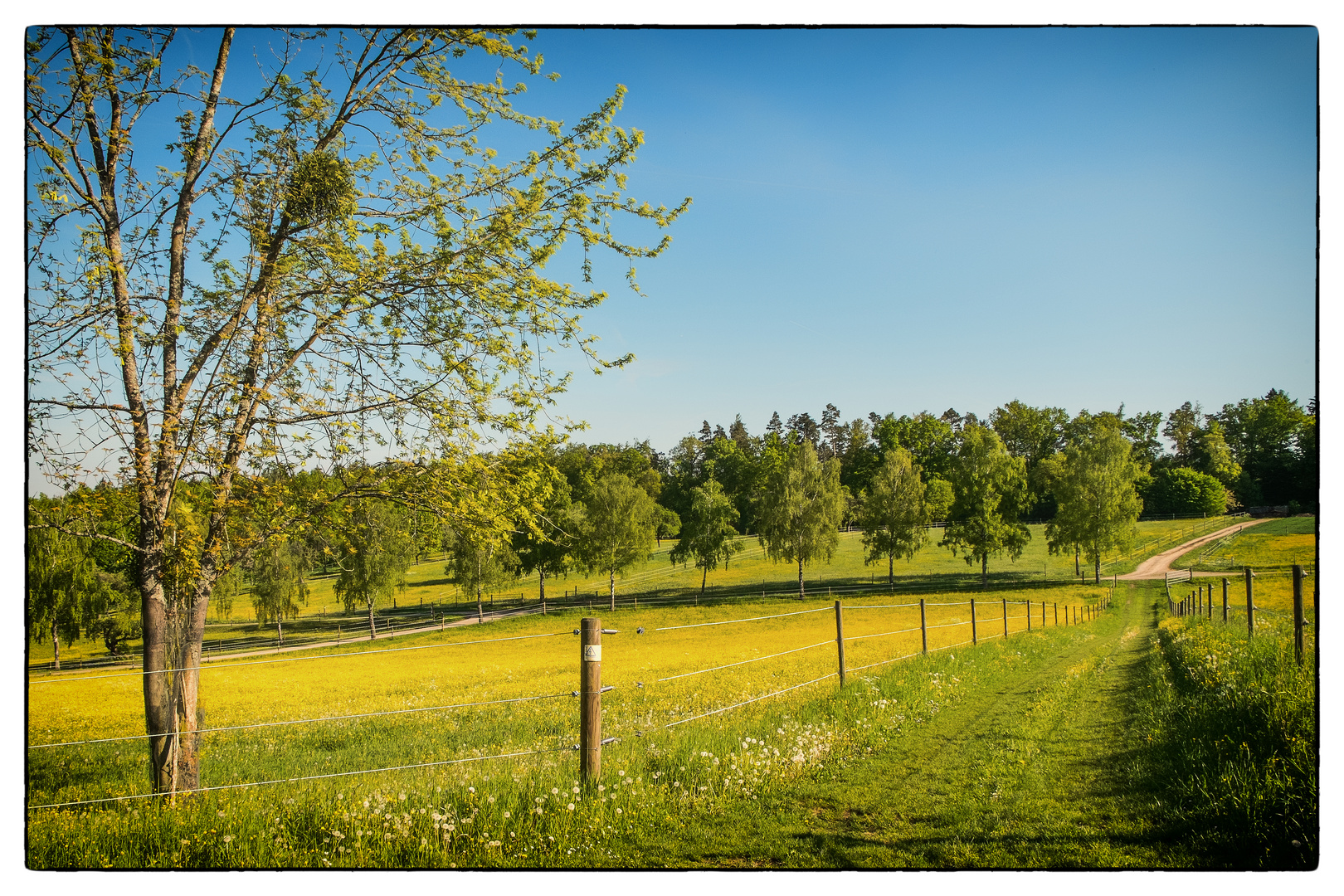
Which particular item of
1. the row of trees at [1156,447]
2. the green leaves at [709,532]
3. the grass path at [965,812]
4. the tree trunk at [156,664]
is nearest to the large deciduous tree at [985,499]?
the row of trees at [1156,447]

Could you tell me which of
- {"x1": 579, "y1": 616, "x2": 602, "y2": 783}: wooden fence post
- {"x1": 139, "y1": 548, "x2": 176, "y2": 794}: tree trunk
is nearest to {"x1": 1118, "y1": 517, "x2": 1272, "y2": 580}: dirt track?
{"x1": 579, "y1": 616, "x2": 602, "y2": 783}: wooden fence post

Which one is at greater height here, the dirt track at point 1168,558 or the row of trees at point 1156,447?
the row of trees at point 1156,447

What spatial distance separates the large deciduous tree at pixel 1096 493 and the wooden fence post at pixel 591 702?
9.15m

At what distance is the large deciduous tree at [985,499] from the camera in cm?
1583

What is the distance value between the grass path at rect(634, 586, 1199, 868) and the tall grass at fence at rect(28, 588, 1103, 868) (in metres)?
0.34

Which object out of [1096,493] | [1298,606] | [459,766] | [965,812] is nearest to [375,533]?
[459,766]

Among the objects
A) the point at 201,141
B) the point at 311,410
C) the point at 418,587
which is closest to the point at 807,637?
the point at 311,410

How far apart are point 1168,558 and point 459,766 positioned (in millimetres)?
20461

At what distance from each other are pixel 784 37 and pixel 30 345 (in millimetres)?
6881

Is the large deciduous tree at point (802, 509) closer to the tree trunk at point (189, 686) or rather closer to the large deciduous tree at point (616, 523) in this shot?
the large deciduous tree at point (616, 523)

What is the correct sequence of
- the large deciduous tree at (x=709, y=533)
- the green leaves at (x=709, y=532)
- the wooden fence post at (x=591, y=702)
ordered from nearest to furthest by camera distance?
the wooden fence post at (x=591, y=702) → the green leaves at (x=709, y=532) → the large deciduous tree at (x=709, y=533)

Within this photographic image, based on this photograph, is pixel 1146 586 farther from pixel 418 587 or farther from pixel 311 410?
pixel 418 587

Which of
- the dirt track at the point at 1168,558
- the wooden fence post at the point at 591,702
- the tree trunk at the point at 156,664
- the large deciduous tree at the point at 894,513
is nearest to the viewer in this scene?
the wooden fence post at the point at 591,702

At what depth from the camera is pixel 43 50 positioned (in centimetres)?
530
